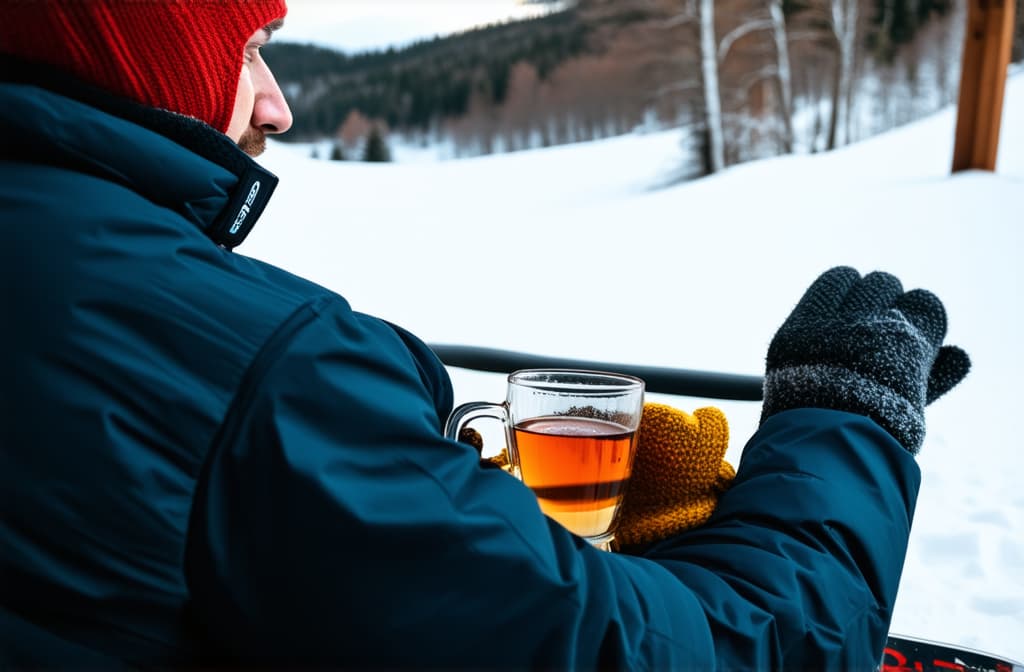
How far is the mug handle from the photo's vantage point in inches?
24.5

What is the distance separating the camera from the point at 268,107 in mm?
683

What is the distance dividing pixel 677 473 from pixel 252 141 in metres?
0.43

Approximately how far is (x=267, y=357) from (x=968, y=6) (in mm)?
6347

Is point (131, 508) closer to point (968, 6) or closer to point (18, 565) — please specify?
point (18, 565)

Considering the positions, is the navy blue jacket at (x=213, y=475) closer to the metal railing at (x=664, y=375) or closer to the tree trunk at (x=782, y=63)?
the metal railing at (x=664, y=375)

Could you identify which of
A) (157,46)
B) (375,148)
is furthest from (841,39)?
(157,46)

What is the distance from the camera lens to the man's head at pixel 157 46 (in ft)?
1.57

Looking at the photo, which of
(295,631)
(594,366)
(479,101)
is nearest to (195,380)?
(295,631)

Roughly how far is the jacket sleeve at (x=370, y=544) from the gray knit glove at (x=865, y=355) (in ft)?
0.97

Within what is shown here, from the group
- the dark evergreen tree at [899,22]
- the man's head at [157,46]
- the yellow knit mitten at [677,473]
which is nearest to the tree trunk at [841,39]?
the dark evergreen tree at [899,22]

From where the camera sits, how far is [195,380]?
0.41 m

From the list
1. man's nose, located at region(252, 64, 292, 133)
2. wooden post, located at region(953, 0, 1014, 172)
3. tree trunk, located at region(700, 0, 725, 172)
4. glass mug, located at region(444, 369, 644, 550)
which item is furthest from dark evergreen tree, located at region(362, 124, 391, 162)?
glass mug, located at region(444, 369, 644, 550)

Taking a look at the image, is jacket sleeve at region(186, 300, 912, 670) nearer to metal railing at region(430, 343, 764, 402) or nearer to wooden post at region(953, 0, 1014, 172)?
metal railing at region(430, 343, 764, 402)

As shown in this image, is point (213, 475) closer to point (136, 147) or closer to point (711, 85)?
point (136, 147)
